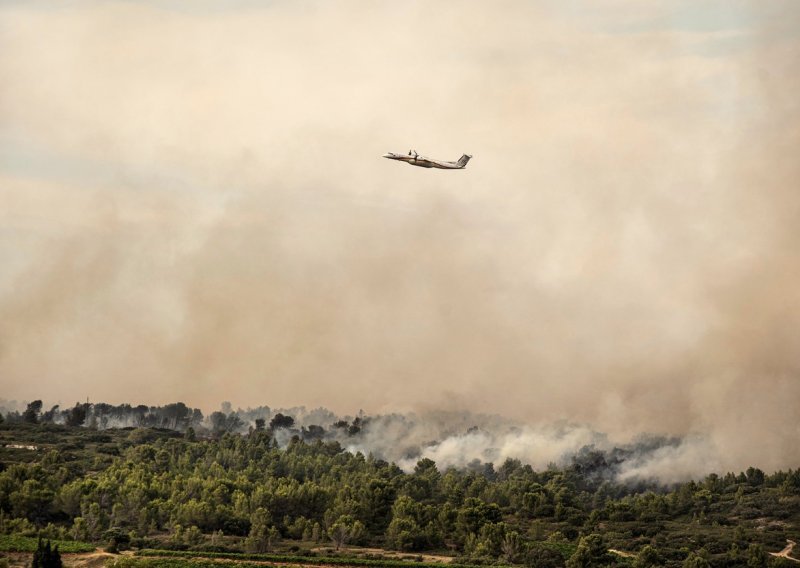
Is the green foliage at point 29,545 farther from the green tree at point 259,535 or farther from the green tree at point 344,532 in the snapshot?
the green tree at point 344,532

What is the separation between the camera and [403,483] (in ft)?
593

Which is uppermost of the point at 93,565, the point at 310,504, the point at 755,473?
the point at 755,473

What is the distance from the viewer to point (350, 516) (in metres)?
154

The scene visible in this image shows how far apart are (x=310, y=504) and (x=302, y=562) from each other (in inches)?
1095

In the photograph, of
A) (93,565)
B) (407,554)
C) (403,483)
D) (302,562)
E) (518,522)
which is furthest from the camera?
(403,483)

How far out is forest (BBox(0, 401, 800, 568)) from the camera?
14038 centimetres

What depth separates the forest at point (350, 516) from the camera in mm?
140375

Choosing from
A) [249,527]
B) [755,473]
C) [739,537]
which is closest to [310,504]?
[249,527]

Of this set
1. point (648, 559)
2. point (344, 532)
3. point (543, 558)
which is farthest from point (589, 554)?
point (344, 532)

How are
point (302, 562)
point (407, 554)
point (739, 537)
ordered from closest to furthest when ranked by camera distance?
point (302, 562), point (407, 554), point (739, 537)

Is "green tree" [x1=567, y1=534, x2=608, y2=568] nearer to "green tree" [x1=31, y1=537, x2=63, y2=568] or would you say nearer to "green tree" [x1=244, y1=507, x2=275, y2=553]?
"green tree" [x1=244, y1=507, x2=275, y2=553]

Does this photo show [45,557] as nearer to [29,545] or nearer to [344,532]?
[29,545]

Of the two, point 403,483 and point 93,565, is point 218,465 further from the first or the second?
point 93,565

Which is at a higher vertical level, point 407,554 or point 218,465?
point 218,465
